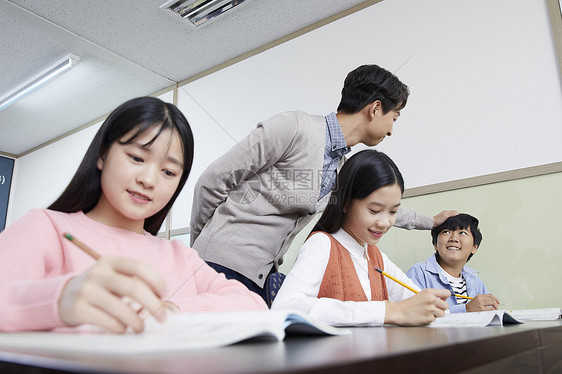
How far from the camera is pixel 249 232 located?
962 mm

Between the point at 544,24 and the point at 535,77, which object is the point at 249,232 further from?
the point at 544,24

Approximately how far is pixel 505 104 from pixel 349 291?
3.00ft

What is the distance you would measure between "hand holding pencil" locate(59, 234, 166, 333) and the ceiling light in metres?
1.68

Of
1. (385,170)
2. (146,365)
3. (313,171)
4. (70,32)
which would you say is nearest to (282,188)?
(313,171)

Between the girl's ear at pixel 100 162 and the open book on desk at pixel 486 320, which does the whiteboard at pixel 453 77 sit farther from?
the girl's ear at pixel 100 162

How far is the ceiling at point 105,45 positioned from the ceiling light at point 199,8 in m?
0.03

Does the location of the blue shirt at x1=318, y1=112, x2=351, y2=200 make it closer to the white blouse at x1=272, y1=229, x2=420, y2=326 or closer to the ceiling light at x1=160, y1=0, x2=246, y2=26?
the white blouse at x1=272, y1=229, x2=420, y2=326

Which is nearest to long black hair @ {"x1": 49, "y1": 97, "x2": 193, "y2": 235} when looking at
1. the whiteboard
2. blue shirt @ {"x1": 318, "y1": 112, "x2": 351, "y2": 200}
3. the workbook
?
the workbook

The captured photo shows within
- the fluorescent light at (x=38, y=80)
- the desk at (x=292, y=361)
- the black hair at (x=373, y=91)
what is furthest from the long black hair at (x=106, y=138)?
the fluorescent light at (x=38, y=80)

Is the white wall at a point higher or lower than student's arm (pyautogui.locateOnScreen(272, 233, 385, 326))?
higher

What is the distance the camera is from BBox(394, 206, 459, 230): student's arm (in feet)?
4.32

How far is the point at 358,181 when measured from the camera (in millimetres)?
954

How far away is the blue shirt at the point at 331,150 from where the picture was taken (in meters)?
1.08

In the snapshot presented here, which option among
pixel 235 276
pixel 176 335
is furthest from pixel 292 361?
pixel 235 276
